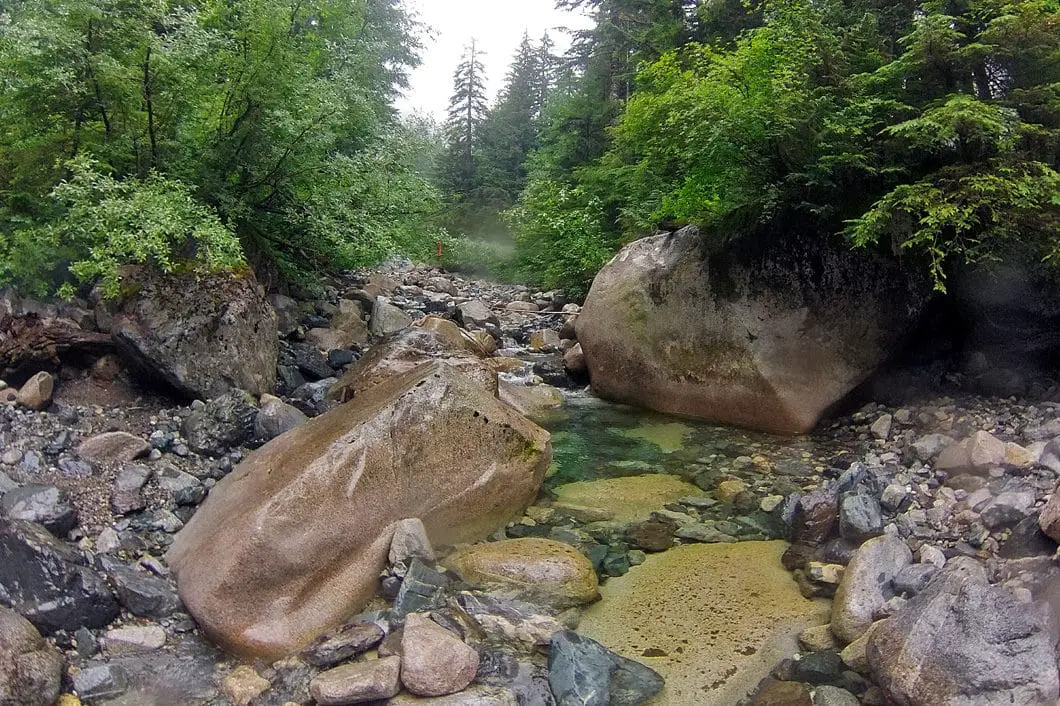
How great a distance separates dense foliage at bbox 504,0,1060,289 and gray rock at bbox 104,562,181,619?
22.5 ft

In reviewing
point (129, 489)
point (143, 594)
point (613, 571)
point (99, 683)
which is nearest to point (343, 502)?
point (143, 594)

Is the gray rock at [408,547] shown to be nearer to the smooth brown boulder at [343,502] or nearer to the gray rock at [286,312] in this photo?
the smooth brown boulder at [343,502]

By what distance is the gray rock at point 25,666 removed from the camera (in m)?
3.98

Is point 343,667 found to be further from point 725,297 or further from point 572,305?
point 572,305

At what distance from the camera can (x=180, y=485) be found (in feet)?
21.5

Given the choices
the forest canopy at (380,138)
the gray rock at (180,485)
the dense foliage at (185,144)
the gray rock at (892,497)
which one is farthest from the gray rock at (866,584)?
the dense foliage at (185,144)

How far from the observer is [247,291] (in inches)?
360

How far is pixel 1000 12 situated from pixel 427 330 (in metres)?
7.83

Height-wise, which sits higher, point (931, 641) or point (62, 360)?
point (62, 360)

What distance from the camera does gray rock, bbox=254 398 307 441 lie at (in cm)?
777

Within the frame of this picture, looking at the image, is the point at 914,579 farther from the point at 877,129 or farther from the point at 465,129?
the point at 465,129

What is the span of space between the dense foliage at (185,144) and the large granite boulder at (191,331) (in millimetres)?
340

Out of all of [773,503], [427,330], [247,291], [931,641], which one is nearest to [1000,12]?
[773,503]

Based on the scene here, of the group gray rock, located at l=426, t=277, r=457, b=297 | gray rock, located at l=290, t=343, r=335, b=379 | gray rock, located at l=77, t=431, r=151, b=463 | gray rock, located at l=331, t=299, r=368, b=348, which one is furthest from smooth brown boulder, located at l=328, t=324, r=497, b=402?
gray rock, located at l=426, t=277, r=457, b=297
